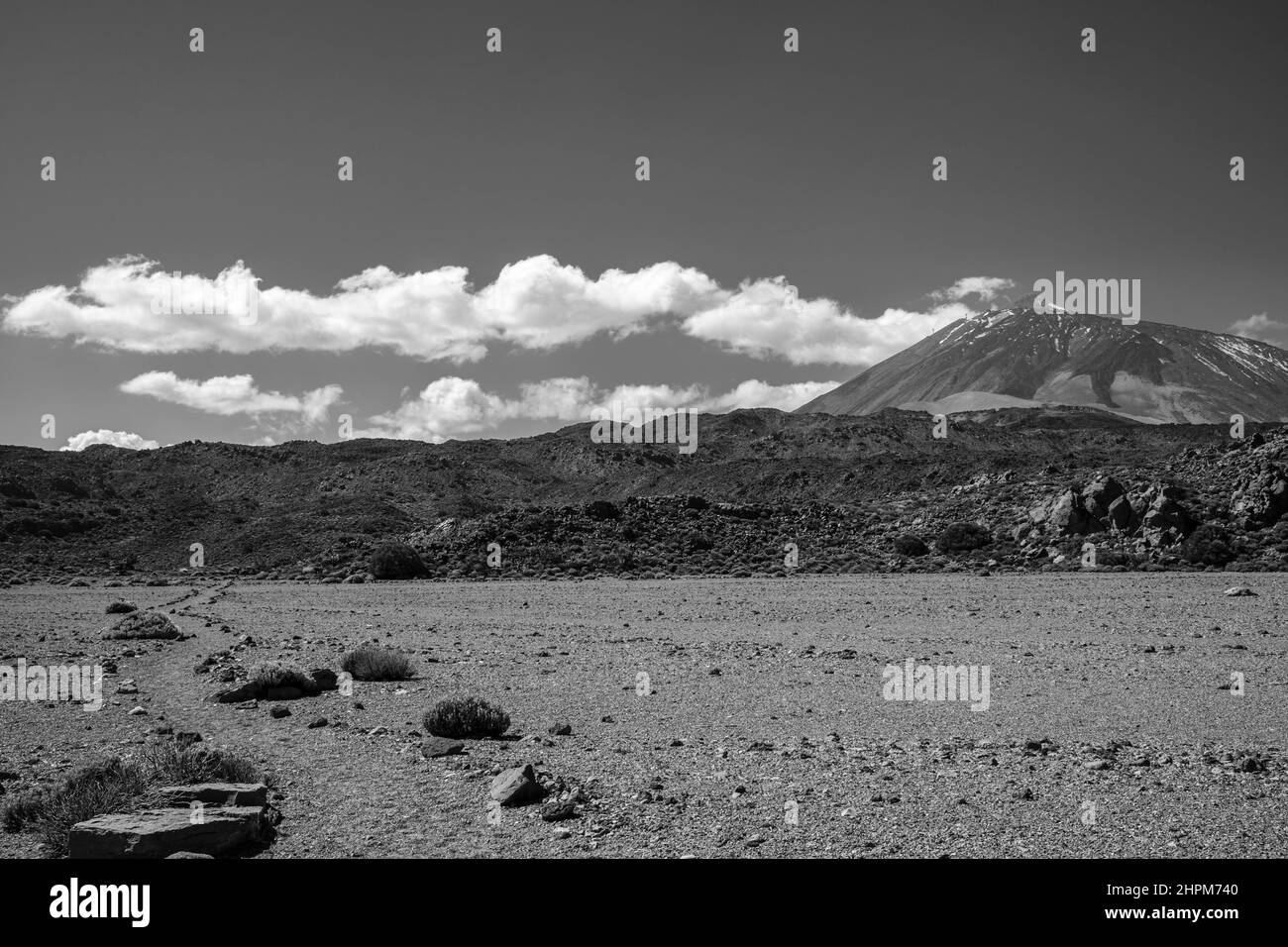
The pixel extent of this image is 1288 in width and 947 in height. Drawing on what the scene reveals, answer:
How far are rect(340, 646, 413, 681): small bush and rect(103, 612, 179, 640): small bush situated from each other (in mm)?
7463

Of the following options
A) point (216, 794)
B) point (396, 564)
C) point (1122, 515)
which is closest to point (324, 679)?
point (216, 794)

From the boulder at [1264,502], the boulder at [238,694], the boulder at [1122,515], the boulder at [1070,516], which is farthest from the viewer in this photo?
the boulder at [1070,516]

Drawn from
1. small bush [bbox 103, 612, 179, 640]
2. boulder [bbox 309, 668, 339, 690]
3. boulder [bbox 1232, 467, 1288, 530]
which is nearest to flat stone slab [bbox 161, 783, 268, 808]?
boulder [bbox 309, 668, 339, 690]

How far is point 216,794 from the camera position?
6.32 metres

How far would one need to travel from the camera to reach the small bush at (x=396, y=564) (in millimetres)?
36688

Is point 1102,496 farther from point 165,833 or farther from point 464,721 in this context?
point 165,833

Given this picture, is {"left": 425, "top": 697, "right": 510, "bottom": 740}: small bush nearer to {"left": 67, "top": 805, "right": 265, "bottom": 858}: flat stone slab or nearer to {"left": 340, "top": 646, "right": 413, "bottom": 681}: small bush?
{"left": 67, "top": 805, "right": 265, "bottom": 858}: flat stone slab

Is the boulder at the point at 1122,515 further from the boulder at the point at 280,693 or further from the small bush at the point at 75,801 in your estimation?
the small bush at the point at 75,801

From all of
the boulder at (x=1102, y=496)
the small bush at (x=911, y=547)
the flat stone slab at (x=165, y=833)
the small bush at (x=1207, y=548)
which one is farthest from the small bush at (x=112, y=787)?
the boulder at (x=1102, y=496)

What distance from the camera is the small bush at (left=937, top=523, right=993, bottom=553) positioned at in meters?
35.7

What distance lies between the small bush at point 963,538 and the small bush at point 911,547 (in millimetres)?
703

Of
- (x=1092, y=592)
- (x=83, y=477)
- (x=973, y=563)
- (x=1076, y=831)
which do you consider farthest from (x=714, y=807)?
(x=83, y=477)

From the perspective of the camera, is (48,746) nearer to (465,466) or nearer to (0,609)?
(0,609)
